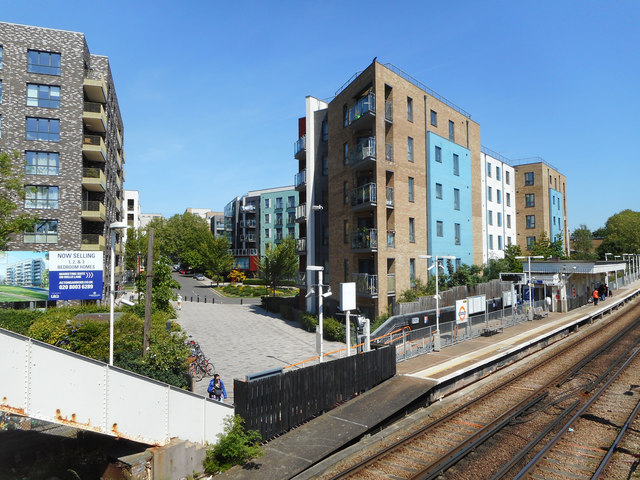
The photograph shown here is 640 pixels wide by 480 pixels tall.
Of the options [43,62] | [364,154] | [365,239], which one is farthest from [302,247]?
[43,62]

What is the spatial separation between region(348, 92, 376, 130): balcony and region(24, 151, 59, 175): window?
23839mm

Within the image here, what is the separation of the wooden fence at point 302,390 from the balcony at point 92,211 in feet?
94.6

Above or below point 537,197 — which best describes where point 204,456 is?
below

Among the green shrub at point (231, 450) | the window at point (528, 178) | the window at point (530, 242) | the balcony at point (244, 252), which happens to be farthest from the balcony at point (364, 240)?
the balcony at point (244, 252)

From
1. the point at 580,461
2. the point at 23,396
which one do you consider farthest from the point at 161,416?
the point at 580,461

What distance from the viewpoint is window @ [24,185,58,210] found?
3266cm

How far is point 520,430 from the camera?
13031 mm

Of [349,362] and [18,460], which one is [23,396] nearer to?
[18,460]

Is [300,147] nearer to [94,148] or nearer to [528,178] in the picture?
[94,148]

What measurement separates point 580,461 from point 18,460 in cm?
1518

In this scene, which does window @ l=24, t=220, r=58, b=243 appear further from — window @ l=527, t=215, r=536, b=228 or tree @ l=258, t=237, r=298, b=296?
window @ l=527, t=215, r=536, b=228

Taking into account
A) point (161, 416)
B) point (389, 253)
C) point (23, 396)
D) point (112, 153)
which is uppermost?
point (112, 153)

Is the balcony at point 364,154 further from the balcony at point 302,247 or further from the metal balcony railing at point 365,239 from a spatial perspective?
the balcony at point 302,247

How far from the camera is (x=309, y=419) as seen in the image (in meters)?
13.1
